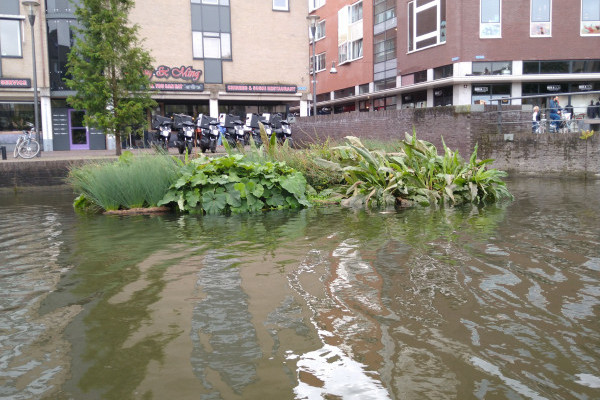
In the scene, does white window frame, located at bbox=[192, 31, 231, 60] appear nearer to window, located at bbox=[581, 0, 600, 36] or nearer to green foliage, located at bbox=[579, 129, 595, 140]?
window, located at bbox=[581, 0, 600, 36]

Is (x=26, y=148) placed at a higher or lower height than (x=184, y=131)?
lower

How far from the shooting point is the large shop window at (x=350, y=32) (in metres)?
49.4

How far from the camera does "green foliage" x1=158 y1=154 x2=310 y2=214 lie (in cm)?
915

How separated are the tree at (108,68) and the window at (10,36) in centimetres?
1388

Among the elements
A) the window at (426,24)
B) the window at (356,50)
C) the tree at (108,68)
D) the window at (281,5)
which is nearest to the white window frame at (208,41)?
the window at (281,5)

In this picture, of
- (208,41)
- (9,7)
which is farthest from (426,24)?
(9,7)

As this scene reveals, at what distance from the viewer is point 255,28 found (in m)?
35.8

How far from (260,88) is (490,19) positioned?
14260mm

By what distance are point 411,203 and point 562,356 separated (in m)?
6.70

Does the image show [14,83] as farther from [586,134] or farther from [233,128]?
[586,134]

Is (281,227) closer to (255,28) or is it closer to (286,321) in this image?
(286,321)

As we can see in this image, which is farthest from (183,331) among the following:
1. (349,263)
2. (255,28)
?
(255,28)

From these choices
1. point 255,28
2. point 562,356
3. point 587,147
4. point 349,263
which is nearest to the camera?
point 562,356

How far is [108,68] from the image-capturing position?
1953 cm
